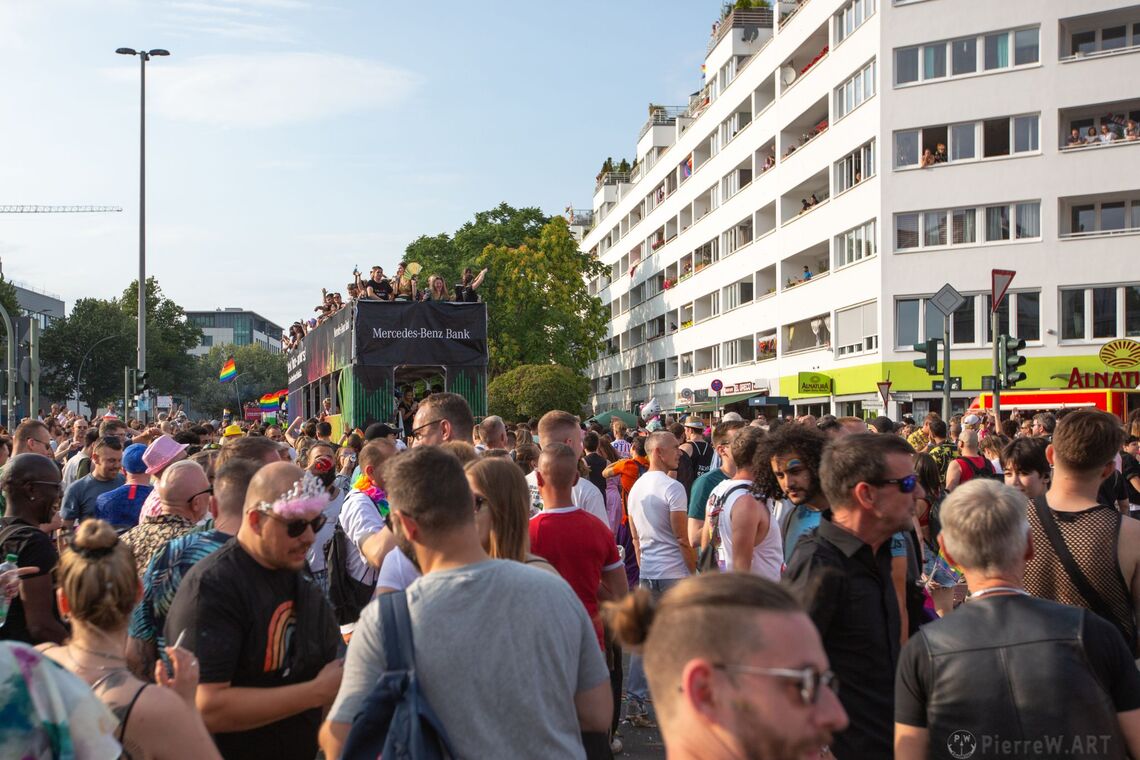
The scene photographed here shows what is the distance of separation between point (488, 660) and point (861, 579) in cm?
130

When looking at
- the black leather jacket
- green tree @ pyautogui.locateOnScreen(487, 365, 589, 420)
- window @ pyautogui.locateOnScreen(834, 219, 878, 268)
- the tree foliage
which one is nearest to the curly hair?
the black leather jacket

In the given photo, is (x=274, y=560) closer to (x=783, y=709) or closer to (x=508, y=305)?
(x=783, y=709)

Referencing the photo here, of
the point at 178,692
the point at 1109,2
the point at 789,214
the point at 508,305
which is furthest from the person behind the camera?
the point at 508,305

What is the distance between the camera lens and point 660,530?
24.7 ft

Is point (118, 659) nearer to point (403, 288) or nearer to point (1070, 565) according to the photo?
point (1070, 565)

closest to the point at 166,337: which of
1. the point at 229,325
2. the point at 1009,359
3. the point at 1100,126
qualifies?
the point at 1100,126

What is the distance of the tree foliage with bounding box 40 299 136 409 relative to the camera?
73.8 meters

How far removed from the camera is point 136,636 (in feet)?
12.7

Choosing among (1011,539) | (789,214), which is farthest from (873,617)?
(789,214)

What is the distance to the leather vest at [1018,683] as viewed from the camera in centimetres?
292

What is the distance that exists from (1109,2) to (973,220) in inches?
291

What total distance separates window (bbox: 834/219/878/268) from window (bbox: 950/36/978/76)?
17.7 ft

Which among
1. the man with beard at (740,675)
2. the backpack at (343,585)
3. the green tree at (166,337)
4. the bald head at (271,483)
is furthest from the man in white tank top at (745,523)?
the green tree at (166,337)

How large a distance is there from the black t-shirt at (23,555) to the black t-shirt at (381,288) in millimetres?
14397
